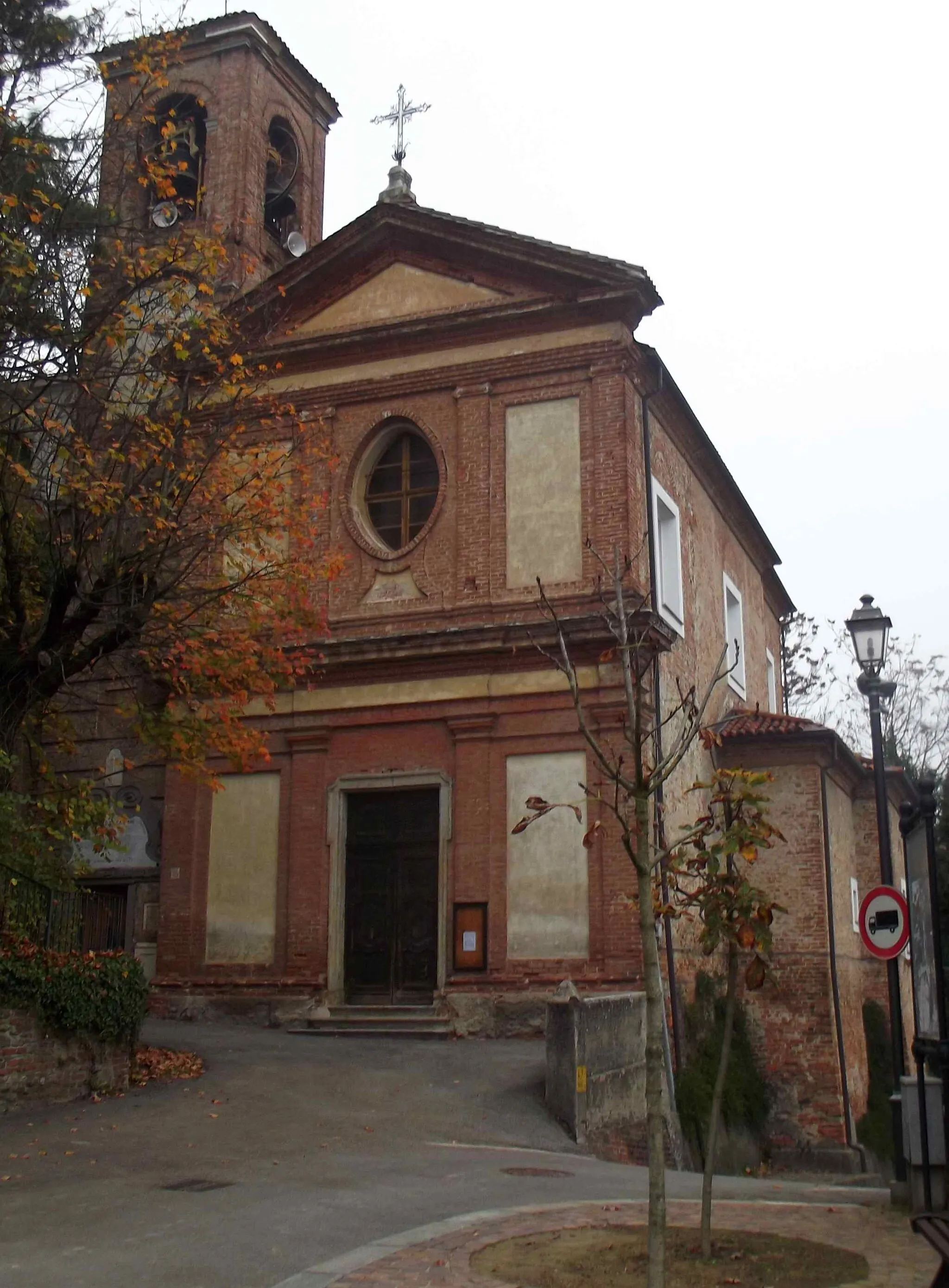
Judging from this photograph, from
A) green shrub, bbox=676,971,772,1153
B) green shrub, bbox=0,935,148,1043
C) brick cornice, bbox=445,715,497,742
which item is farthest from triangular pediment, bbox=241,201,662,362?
green shrub, bbox=676,971,772,1153

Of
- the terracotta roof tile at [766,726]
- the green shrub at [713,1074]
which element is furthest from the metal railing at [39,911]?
the terracotta roof tile at [766,726]

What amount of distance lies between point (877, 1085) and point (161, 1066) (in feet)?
40.1

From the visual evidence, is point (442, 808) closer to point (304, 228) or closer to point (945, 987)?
point (945, 987)

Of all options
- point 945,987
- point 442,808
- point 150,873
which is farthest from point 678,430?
point 945,987

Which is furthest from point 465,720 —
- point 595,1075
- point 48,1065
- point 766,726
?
point 48,1065

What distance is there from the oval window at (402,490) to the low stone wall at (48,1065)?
29.4 ft

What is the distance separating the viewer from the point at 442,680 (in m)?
19.0

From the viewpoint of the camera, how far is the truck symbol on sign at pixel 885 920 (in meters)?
10.5

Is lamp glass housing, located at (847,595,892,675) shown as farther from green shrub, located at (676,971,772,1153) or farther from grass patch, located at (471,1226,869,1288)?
grass patch, located at (471,1226,869,1288)

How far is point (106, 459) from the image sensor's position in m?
14.6

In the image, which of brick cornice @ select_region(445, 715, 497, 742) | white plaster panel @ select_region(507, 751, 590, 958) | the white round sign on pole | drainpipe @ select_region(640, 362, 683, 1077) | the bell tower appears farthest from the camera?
the bell tower

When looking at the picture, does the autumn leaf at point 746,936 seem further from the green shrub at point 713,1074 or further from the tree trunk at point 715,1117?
the green shrub at point 713,1074

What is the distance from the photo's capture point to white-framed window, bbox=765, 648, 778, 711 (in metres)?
28.3

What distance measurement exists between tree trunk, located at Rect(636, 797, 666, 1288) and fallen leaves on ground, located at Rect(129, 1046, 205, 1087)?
8765mm
